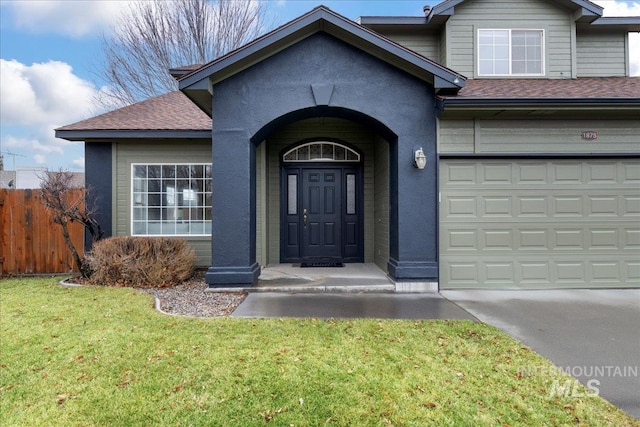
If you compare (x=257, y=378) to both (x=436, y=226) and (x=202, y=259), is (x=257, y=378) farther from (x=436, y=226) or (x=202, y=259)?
(x=202, y=259)

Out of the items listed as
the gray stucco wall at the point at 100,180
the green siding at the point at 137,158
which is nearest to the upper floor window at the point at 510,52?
the green siding at the point at 137,158

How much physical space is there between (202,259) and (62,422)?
588cm

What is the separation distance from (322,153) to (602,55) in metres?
6.98

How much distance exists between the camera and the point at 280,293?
19.5 ft

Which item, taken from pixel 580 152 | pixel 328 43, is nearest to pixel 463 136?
pixel 580 152

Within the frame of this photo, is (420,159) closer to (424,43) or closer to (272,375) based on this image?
(424,43)

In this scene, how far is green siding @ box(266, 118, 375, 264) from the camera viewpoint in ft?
28.0

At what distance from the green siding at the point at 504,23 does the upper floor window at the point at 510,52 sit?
0.15 metres

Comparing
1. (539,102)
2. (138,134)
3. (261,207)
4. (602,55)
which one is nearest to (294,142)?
(261,207)

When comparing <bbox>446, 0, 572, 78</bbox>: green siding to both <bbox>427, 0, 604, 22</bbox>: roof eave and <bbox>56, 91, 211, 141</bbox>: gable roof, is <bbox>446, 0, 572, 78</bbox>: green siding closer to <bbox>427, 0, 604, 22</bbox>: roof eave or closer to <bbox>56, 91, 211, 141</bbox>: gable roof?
<bbox>427, 0, 604, 22</bbox>: roof eave

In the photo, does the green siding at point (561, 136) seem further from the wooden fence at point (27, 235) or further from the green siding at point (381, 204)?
the wooden fence at point (27, 235)

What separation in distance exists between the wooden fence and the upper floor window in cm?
962

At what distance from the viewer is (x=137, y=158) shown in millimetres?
8094

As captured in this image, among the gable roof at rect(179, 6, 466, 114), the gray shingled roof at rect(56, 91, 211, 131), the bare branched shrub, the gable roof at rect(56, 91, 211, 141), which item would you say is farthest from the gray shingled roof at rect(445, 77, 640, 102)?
the bare branched shrub
